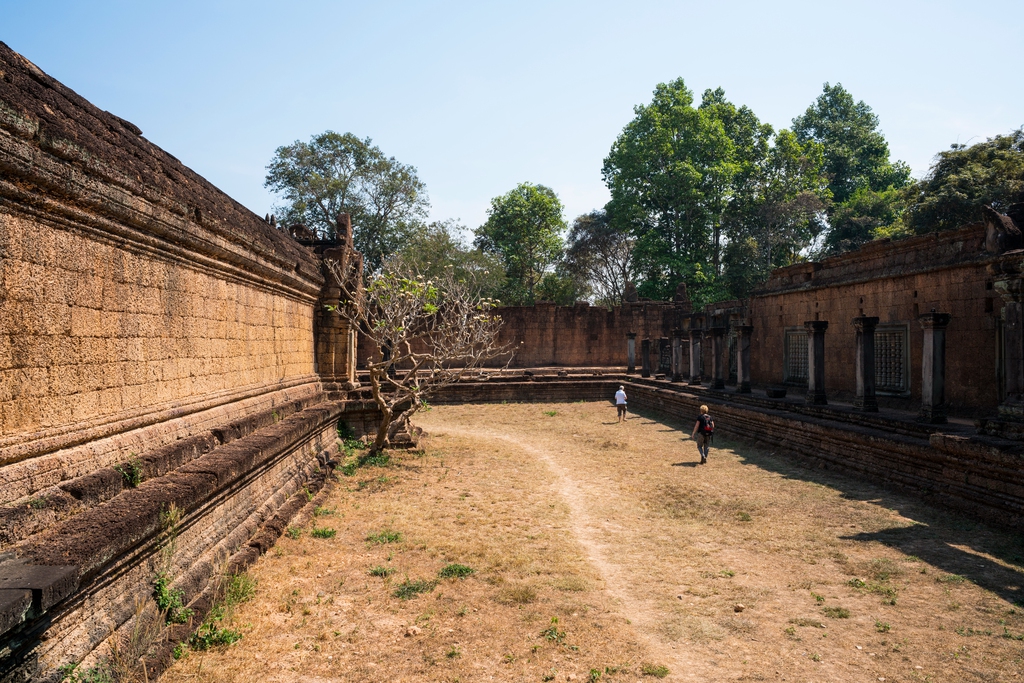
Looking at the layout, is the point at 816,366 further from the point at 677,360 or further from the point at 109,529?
the point at 109,529

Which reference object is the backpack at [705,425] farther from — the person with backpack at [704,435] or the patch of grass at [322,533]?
the patch of grass at [322,533]

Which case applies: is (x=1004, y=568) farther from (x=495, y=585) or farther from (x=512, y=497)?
(x=512, y=497)

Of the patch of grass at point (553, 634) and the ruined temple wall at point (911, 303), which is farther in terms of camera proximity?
the ruined temple wall at point (911, 303)

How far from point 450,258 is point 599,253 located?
41.9ft

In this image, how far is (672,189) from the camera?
31.4 metres

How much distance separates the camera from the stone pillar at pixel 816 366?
468 inches

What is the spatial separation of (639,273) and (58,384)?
107 feet

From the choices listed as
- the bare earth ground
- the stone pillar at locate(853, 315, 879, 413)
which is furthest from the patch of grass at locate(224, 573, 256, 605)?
the stone pillar at locate(853, 315, 879, 413)

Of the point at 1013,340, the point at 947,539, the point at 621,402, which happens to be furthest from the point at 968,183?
the point at 947,539

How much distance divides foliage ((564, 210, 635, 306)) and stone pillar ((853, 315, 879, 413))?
2870 cm

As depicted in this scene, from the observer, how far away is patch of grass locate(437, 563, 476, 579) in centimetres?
515

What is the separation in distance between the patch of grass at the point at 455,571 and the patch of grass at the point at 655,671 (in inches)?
75.7

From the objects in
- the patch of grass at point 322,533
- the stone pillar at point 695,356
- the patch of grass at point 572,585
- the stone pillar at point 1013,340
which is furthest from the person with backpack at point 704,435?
the stone pillar at point 695,356

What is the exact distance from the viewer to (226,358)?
6082mm
